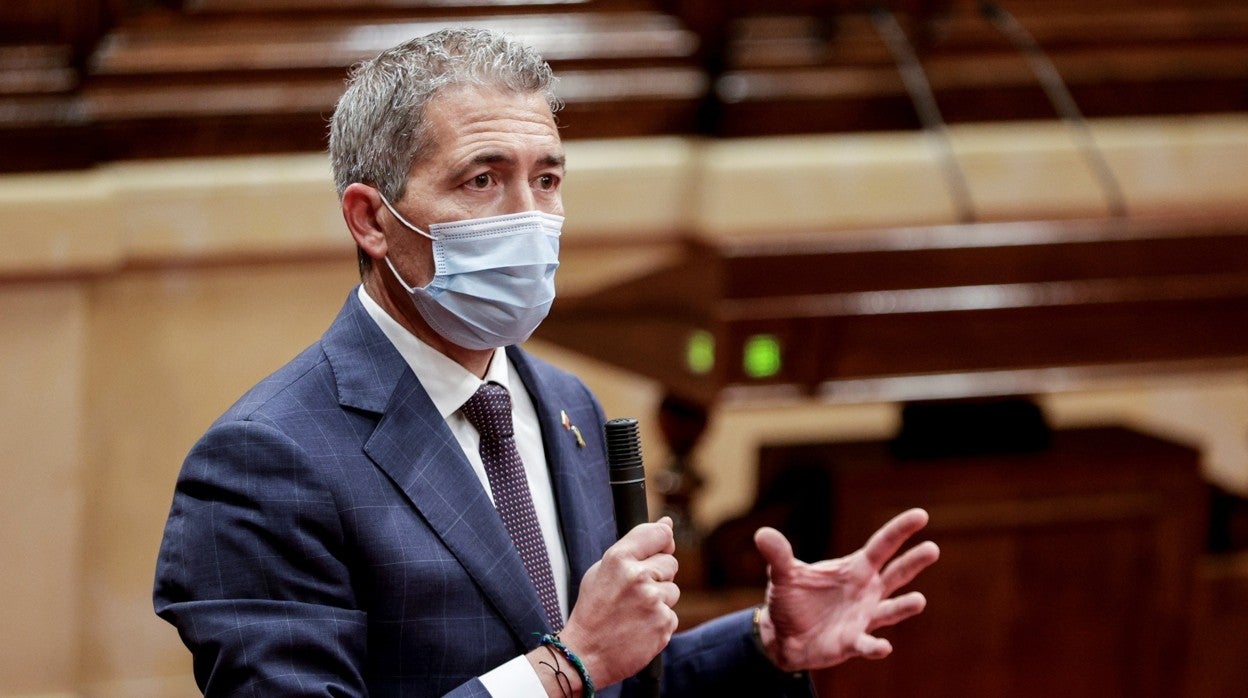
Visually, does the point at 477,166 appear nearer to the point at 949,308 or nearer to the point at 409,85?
the point at 409,85

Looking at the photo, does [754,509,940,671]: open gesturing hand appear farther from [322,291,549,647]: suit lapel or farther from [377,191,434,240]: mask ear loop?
[377,191,434,240]: mask ear loop

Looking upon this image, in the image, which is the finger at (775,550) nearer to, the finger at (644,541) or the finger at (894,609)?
the finger at (894,609)

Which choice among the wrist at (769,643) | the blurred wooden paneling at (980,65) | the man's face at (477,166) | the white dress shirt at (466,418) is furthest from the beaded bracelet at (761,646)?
the blurred wooden paneling at (980,65)

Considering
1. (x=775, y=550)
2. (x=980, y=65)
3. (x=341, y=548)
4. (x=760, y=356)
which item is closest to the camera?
(x=341, y=548)

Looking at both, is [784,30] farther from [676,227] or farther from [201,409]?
[201,409]

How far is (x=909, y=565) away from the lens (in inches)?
66.2

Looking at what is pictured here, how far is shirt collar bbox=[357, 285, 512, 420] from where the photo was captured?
4.77ft

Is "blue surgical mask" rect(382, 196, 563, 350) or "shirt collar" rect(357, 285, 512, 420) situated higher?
"blue surgical mask" rect(382, 196, 563, 350)

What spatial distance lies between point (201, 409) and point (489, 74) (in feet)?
8.94

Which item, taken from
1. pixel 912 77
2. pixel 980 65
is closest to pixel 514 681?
pixel 912 77

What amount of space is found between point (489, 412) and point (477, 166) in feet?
0.88

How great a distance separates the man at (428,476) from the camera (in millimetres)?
1270

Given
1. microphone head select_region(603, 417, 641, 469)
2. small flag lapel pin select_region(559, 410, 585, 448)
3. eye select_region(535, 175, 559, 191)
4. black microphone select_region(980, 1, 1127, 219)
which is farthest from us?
black microphone select_region(980, 1, 1127, 219)

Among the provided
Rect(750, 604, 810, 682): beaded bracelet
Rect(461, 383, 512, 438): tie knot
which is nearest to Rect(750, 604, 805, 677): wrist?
Rect(750, 604, 810, 682): beaded bracelet
